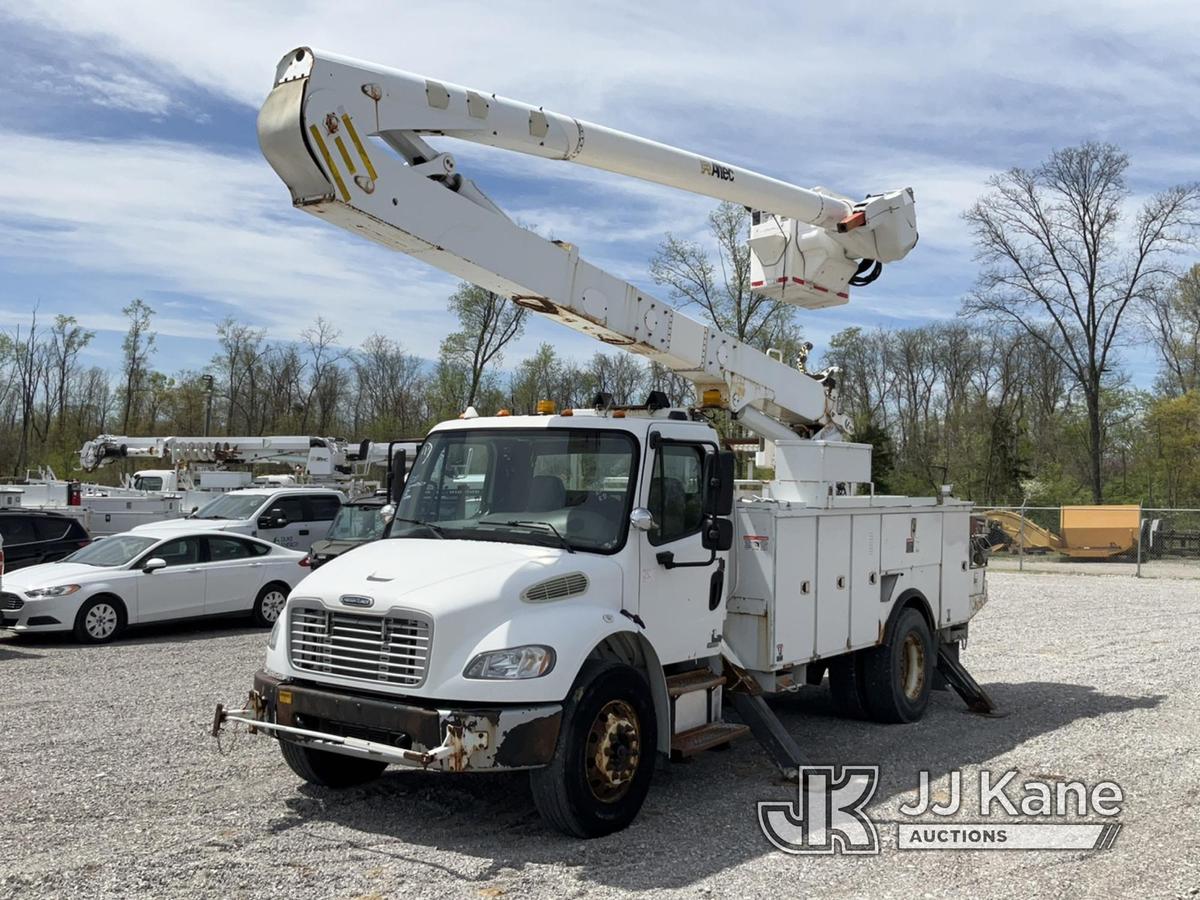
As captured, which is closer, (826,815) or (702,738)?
(826,815)

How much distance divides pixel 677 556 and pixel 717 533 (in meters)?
0.28

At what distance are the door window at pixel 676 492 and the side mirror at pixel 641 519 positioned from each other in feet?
0.47

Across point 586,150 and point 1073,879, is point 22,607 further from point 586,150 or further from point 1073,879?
point 1073,879

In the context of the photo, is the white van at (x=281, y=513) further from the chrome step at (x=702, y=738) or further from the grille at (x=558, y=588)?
the grille at (x=558, y=588)

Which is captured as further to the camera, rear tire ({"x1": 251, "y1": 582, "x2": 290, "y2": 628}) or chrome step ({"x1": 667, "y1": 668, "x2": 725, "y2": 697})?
rear tire ({"x1": 251, "y1": 582, "x2": 290, "y2": 628})

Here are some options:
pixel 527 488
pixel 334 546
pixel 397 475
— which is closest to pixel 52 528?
pixel 334 546

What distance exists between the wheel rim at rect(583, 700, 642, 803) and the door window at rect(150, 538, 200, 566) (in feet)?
34.0

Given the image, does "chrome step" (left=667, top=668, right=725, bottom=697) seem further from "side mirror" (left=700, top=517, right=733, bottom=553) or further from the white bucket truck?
"side mirror" (left=700, top=517, right=733, bottom=553)

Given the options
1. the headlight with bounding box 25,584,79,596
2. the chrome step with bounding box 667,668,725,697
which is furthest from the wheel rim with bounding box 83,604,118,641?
the chrome step with bounding box 667,668,725,697

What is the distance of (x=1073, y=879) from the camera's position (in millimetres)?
5656

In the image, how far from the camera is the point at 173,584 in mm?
14781

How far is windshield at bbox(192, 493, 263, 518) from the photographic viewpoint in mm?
19891

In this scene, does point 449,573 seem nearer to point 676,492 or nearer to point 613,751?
point 613,751

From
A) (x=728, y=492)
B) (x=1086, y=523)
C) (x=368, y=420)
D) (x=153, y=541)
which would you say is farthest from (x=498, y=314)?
(x=728, y=492)
